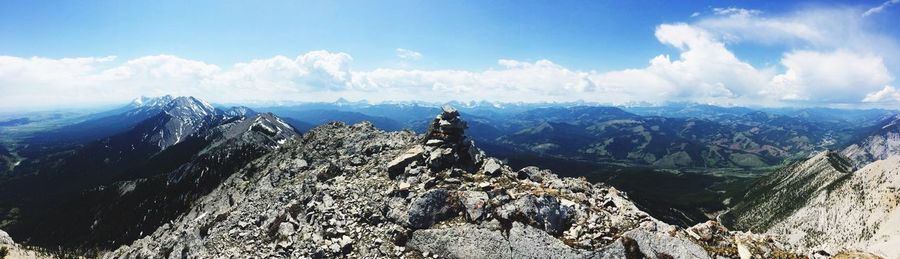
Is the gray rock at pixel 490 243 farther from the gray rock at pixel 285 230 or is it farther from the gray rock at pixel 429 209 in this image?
the gray rock at pixel 285 230

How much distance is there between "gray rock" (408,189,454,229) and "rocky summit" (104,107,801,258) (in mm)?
74

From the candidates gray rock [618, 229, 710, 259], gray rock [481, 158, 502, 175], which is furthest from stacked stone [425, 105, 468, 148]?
gray rock [618, 229, 710, 259]

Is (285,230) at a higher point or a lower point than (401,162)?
lower

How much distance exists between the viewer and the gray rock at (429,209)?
3353cm

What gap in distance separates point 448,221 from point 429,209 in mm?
1747

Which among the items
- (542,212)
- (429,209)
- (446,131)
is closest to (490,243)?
(542,212)

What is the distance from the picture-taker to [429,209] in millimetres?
34031

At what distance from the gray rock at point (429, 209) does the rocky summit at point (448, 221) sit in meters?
0.07

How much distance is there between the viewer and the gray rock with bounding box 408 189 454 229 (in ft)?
110

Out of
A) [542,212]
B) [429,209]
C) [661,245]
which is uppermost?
[542,212]

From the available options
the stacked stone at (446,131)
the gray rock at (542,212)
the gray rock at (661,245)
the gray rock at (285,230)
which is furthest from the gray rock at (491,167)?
the gray rock at (285,230)

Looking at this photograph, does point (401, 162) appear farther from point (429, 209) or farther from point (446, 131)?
point (429, 209)

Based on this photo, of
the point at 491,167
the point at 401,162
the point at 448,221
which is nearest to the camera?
the point at 448,221

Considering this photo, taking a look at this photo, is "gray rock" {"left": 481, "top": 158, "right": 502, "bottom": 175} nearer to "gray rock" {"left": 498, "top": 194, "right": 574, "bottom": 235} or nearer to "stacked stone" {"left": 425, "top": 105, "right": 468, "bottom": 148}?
"stacked stone" {"left": 425, "top": 105, "right": 468, "bottom": 148}
